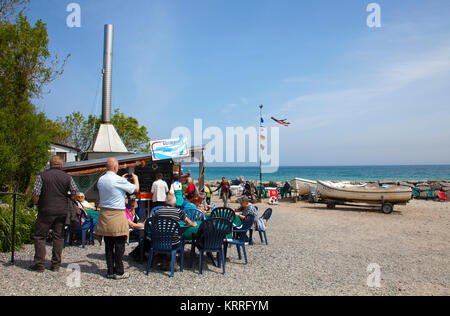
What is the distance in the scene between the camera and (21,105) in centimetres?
1064

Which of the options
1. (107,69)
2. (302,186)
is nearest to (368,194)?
(302,186)

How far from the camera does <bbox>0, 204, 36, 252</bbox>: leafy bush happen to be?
5.89 m

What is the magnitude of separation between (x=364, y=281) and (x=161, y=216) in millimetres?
3277

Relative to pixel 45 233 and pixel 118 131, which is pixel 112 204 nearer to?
pixel 45 233

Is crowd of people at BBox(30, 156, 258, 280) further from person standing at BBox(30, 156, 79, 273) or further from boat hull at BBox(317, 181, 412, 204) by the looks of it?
boat hull at BBox(317, 181, 412, 204)

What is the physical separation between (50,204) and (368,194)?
547 inches

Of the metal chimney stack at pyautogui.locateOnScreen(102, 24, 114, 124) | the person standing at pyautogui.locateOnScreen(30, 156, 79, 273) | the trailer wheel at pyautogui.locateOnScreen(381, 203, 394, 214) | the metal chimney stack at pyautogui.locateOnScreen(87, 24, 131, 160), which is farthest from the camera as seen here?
the metal chimney stack at pyautogui.locateOnScreen(102, 24, 114, 124)

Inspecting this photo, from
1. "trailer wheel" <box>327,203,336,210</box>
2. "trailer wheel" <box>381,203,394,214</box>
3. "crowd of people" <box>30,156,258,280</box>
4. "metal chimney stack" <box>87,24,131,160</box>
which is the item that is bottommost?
"trailer wheel" <box>327,203,336,210</box>

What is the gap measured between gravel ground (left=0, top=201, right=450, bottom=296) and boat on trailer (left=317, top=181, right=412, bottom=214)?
18.6 ft

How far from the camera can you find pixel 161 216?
4.91 m

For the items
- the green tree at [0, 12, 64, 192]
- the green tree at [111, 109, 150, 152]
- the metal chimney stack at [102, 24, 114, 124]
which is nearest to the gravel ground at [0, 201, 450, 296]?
the green tree at [0, 12, 64, 192]

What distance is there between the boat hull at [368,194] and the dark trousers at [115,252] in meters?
13.1
